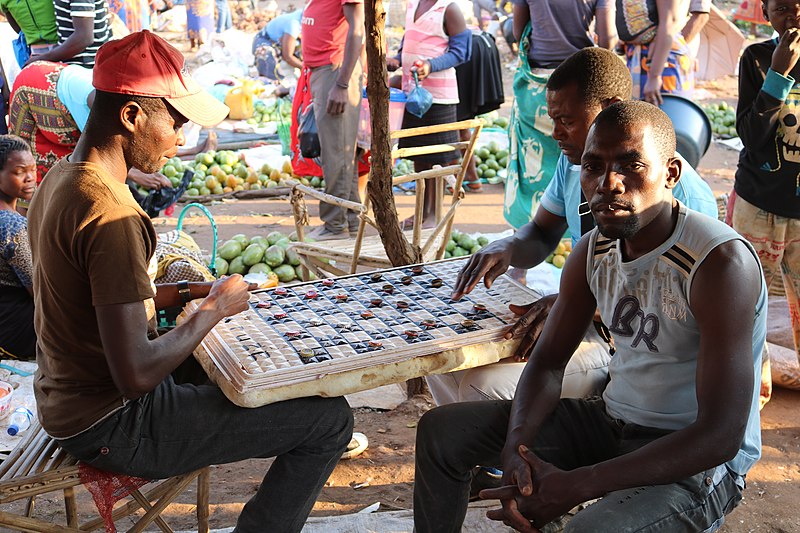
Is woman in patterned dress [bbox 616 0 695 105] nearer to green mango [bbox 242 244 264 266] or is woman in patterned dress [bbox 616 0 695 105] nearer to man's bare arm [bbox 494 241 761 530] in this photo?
green mango [bbox 242 244 264 266]

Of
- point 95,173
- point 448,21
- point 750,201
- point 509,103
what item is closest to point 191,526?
point 95,173

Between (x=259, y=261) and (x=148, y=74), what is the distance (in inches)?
127

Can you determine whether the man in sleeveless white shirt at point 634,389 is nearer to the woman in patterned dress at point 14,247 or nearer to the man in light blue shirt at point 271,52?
the woman in patterned dress at point 14,247

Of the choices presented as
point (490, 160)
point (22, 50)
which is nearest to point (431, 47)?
point (490, 160)

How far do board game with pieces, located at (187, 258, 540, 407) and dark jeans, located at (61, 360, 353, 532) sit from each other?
12cm

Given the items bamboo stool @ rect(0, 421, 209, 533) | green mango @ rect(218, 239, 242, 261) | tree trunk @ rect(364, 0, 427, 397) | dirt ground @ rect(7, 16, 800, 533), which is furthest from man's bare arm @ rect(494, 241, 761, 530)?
green mango @ rect(218, 239, 242, 261)

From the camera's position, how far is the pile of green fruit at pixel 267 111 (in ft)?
33.6

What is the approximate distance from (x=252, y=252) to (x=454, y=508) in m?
3.28

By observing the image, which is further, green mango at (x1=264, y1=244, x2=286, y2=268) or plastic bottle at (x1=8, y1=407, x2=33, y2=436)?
green mango at (x1=264, y1=244, x2=286, y2=268)

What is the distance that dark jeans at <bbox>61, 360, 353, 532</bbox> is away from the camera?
7.08ft

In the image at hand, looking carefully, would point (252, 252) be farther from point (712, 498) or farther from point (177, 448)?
point (712, 498)

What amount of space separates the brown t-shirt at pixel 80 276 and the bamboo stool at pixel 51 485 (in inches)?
4.8

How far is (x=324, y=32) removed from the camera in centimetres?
573

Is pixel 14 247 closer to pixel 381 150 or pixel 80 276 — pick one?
pixel 381 150
